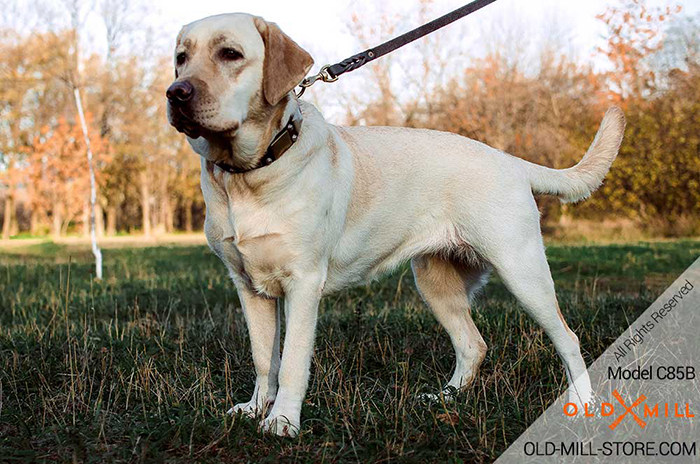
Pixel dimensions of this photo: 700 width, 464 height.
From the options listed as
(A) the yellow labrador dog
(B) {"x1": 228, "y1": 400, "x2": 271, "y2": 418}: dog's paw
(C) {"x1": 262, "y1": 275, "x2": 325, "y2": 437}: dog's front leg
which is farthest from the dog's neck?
(B) {"x1": 228, "y1": 400, "x2": 271, "y2": 418}: dog's paw

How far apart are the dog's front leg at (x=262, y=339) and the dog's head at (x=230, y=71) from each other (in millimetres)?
862

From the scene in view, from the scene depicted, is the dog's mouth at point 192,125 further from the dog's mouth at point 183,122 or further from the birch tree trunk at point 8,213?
the birch tree trunk at point 8,213

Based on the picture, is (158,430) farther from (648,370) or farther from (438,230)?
(648,370)

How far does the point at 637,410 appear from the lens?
306 centimetres

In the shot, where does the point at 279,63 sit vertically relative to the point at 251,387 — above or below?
above

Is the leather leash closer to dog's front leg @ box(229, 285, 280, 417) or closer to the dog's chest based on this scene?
the dog's chest

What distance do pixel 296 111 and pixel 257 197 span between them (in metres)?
0.47

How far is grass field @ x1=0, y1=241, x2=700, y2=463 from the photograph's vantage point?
2.66m

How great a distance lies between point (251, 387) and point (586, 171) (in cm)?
231

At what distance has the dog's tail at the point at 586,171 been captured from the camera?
3754 mm

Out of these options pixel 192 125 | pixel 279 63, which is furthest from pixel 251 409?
pixel 279 63

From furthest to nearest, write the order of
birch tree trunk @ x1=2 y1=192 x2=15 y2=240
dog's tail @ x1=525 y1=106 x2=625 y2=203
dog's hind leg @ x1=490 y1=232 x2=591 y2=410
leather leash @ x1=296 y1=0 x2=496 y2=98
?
birch tree trunk @ x1=2 y1=192 x2=15 y2=240 < dog's tail @ x1=525 y1=106 x2=625 y2=203 < leather leash @ x1=296 y1=0 x2=496 y2=98 < dog's hind leg @ x1=490 y1=232 x2=591 y2=410

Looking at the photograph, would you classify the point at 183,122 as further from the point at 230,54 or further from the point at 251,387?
the point at 251,387

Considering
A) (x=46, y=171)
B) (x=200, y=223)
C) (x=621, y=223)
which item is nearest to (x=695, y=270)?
(x=621, y=223)
